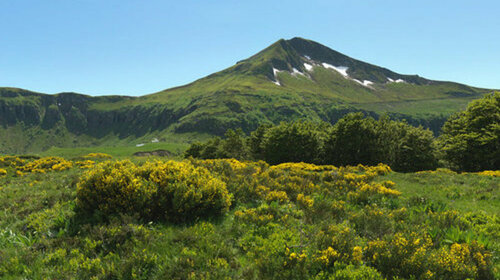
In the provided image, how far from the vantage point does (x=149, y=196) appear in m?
7.39

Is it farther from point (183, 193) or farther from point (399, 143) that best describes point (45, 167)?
point (399, 143)

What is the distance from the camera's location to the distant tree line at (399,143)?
29.0 meters

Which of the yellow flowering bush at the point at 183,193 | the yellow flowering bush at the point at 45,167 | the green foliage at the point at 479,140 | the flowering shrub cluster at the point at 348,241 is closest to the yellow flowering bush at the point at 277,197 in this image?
the flowering shrub cluster at the point at 348,241

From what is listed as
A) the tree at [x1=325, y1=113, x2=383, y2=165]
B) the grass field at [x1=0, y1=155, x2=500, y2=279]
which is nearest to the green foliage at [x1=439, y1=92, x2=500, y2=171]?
Result: the tree at [x1=325, y1=113, x2=383, y2=165]

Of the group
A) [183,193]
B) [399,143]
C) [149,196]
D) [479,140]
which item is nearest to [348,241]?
[183,193]

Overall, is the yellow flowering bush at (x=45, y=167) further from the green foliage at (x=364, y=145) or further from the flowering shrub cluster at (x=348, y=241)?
the green foliage at (x=364, y=145)

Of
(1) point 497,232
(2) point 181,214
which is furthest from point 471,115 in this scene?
(2) point 181,214

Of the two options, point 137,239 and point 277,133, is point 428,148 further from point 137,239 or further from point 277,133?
point 137,239

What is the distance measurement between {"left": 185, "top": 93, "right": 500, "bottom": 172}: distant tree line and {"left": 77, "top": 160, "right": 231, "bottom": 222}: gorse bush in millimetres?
34310

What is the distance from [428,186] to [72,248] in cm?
1756

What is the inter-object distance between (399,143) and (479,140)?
438 inches

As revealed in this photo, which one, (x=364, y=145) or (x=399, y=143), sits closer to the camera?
(x=364, y=145)

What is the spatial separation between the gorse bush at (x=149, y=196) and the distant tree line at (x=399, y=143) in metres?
34.3

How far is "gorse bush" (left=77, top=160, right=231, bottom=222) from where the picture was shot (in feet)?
24.0
